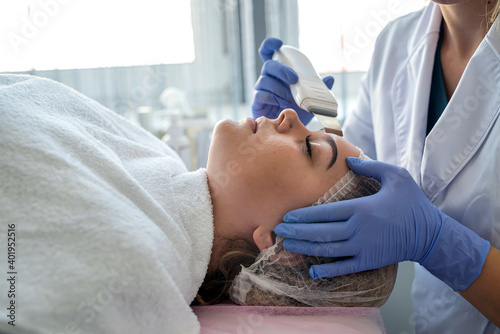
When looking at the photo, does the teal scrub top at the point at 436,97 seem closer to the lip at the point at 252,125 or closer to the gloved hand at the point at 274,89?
the gloved hand at the point at 274,89

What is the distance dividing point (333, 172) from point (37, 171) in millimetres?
644

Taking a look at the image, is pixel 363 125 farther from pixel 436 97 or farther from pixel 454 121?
pixel 454 121

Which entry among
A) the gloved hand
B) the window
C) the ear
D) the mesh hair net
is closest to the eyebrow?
the mesh hair net

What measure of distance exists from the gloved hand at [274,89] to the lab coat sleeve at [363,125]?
0.13m

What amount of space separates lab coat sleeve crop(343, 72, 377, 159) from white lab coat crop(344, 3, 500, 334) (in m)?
0.10

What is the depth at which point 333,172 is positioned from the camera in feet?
3.27

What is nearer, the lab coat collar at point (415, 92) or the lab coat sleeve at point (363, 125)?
the lab coat collar at point (415, 92)

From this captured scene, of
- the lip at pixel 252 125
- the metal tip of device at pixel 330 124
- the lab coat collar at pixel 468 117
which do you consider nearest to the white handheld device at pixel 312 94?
the metal tip of device at pixel 330 124

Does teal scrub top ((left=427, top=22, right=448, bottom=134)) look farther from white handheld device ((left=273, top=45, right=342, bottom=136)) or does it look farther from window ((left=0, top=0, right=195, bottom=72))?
window ((left=0, top=0, right=195, bottom=72))

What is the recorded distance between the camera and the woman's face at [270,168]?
966mm

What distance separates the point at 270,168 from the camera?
975 mm

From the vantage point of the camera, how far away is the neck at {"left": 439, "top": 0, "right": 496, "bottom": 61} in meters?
1.12

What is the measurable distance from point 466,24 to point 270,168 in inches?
28.8

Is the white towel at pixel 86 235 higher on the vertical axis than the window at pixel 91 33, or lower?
lower
